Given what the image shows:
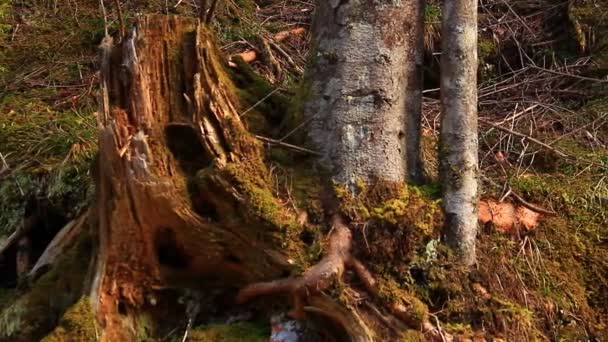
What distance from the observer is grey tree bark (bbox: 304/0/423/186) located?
3.03m

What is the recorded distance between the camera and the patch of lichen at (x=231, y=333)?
2914mm

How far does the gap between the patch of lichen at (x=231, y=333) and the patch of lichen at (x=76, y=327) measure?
1.27 ft

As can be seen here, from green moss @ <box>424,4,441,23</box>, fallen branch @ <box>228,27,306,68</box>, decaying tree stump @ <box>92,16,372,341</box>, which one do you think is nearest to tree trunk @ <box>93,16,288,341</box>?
decaying tree stump @ <box>92,16,372,341</box>

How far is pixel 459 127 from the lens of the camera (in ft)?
10.1

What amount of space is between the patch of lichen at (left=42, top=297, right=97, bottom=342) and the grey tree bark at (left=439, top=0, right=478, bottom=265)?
1.45 metres

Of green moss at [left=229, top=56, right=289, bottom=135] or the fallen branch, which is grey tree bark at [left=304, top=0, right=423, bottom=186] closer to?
green moss at [left=229, top=56, right=289, bottom=135]

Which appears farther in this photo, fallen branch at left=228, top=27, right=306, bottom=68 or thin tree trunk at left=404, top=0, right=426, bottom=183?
fallen branch at left=228, top=27, right=306, bottom=68

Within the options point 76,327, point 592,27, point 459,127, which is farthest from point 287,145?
point 592,27

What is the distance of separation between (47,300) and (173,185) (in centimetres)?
91

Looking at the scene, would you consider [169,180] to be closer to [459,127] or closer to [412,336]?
[412,336]

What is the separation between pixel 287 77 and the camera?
18.5ft

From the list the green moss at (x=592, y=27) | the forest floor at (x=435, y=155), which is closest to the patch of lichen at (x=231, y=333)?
the forest floor at (x=435, y=155)

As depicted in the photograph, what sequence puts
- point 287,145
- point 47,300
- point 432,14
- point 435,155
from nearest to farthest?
1. point 287,145
2. point 47,300
3. point 435,155
4. point 432,14

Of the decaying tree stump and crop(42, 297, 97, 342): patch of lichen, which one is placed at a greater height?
the decaying tree stump
